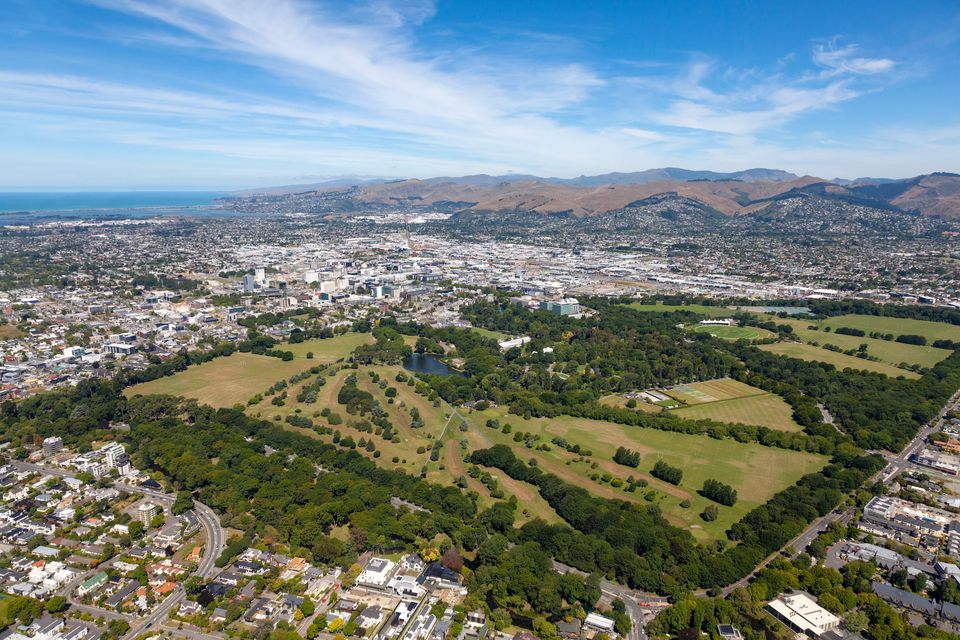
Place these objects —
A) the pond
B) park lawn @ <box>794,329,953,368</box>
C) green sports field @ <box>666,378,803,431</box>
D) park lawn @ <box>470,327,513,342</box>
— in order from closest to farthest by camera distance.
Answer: green sports field @ <box>666,378,803,431</box> < the pond < park lawn @ <box>794,329,953,368</box> < park lawn @ <box>470,327,513,342</box>

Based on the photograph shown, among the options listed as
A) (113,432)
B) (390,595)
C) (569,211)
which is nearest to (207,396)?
(113,432)

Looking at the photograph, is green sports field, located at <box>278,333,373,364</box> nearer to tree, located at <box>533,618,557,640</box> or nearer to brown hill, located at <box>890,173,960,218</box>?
tree, located at <box>533,618,557,640</box>

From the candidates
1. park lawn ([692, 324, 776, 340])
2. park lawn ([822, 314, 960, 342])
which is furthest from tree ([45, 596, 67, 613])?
park lawn ([822, 314, 960, 342])

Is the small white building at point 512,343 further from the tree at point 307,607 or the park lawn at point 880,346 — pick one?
the tree at point 307,607

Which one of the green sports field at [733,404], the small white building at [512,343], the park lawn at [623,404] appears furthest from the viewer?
the small white building at [512,343]

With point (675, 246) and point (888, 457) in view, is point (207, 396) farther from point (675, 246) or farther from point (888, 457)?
point (675, 246)

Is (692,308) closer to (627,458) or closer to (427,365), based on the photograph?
(427,365)

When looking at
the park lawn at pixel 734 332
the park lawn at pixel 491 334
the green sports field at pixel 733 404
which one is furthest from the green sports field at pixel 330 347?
the park lawn at pixel 734 332
